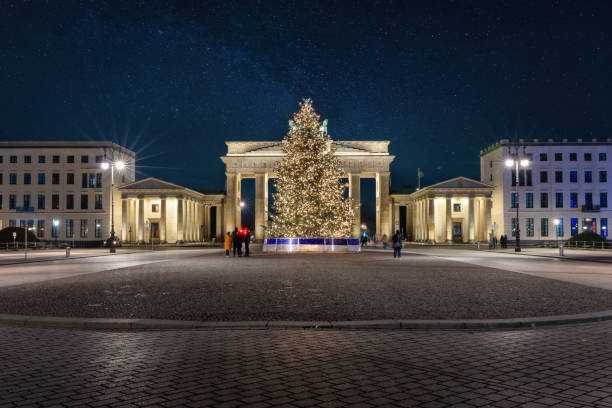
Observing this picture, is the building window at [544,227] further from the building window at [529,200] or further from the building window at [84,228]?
the building window at [84,228]

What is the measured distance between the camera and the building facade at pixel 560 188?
85375mm

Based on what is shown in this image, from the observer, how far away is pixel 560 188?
86125 millimetres

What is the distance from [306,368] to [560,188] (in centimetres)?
8940

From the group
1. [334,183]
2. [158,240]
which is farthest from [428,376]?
[158,240]

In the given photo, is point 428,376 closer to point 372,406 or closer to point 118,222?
point 372,406

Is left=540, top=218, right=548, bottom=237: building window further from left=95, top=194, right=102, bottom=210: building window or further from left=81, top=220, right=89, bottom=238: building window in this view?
left=81, top=220, right=89, bottom=238: building window

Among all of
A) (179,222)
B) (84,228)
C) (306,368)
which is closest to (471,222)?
(179,222)

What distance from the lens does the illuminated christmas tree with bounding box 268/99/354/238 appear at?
45.1m

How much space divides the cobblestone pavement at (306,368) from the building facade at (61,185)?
88.0 metres

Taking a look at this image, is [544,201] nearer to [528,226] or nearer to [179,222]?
[528,226]

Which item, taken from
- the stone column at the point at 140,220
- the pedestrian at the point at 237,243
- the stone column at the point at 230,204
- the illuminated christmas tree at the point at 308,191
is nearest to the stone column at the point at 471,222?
the stone column at the point at 230,204

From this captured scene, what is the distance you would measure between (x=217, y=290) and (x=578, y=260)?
87.8 feet

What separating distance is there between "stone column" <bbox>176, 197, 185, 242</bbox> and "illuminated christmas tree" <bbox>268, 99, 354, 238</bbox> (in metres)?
42.8

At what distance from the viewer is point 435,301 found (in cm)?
1246
